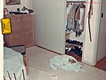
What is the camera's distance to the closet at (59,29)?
11.0 ft

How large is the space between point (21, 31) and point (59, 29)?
1111 mm

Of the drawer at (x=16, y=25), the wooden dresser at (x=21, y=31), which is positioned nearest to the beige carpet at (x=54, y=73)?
the wooden dresser at (x=21, y=31)

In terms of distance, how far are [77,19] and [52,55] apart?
1.12 metres

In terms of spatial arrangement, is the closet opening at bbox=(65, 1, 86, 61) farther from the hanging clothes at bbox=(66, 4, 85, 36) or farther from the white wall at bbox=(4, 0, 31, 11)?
the white wall at bbox=(4, 0, 31, 11)

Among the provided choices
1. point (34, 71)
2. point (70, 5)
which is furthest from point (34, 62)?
point (70, 5)

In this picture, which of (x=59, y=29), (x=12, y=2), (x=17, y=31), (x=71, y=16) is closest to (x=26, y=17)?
(x=17, y=31)

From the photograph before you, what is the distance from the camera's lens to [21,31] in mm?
A: 4414

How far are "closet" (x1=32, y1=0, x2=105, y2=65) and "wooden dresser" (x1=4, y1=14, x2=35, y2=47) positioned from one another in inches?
8.5

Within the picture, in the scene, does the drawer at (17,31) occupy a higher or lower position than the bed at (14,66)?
higher

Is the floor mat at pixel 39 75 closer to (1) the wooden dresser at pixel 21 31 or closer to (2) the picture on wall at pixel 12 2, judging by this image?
(1) the wooden dresser at pixel 21 31

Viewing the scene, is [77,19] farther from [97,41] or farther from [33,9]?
[33,9]

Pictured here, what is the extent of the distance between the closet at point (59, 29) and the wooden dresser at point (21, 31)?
21 centimetres

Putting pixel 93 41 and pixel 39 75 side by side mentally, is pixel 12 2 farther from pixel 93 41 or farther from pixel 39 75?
pixel 93 41

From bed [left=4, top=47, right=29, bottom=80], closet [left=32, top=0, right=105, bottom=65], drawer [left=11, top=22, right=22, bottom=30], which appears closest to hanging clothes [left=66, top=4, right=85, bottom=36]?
closet [left=32, top=0, right=105, bottom=65]
